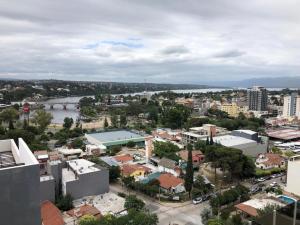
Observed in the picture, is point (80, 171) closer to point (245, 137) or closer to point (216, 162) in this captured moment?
point (216, 162)

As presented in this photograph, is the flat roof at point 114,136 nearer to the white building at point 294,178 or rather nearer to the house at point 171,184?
the house at point 171,184

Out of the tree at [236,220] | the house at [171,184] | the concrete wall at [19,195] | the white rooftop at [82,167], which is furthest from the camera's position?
the house at [171,184]

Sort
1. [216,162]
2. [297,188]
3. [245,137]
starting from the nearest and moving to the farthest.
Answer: [297,188], [216,162], [245,137]

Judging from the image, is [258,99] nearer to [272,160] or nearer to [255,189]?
[272,160]

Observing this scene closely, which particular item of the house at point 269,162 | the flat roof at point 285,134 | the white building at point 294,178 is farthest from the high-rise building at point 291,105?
the white building at point 294,178

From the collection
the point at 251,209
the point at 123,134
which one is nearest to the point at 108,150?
the point at 123,134

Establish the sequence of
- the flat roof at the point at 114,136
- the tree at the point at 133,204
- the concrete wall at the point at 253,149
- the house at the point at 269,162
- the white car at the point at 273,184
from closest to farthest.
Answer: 1. the tree at the point at 133,204
2. the white car at the point at 273,184
3. the house at the point at 269,162
4. the concrete wall at the point at 253,149
5. the flat roof at the point at 114,136
